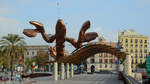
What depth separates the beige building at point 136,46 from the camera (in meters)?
115

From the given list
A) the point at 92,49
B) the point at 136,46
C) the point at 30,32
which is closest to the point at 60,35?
the point at 30,32

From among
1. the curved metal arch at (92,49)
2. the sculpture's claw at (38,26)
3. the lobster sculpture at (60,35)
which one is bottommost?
the curved metal arch at (92,49)

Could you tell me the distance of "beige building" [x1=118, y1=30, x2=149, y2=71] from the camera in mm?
115375

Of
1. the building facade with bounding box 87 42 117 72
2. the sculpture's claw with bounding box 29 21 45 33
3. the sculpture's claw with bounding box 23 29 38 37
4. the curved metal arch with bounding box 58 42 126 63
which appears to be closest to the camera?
the curved metal arch with bounding box 58 42 126 63

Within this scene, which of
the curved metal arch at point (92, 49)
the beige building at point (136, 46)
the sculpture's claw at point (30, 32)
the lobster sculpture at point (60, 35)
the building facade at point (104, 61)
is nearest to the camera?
the curved metal arch at point (92, 49)

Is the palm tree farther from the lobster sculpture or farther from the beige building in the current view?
the beige building

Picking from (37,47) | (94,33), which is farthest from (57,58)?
(37,47)

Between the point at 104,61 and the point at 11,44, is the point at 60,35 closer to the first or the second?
the point at 11,44

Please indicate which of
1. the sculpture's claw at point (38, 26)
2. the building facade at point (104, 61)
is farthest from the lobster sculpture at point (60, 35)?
the building facade at point (104, 61)

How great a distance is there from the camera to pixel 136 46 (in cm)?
11719

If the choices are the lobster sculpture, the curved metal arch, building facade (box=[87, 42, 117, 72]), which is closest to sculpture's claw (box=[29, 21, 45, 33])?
the lobster sculpture

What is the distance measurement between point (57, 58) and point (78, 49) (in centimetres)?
354

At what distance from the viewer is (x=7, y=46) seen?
140 feet

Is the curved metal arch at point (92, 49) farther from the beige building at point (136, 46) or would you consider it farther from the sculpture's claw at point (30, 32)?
the beige building at point (136, 46)
